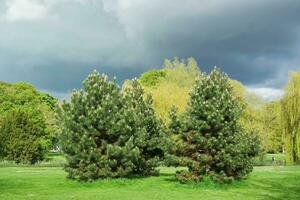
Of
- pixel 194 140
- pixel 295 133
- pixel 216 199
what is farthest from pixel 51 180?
pixel 295 133

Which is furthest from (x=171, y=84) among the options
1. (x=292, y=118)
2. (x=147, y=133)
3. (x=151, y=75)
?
(x=147, y=133)

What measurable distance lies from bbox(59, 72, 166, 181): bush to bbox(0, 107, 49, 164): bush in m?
26.2

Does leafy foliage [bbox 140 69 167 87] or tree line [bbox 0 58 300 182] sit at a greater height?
leafy foliage [bbox 140 69 167 87]

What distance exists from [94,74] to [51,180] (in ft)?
23.0

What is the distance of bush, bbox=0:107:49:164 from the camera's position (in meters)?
55.9

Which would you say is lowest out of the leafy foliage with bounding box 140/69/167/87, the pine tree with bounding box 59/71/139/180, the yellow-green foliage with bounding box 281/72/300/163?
the pine tree with bounding box 59/71/139/180

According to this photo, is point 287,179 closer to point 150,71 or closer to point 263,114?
point 263,114

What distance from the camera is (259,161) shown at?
2682 inches

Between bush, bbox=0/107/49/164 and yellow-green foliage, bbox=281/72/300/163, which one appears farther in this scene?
yellow-green foliage, bbox=281/72/300/163

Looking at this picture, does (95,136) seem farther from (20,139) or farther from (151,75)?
(151,75)

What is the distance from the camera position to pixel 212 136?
30000mm

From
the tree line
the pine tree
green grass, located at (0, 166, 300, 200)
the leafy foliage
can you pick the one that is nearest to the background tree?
the tree line

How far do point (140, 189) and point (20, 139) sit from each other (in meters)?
32.0

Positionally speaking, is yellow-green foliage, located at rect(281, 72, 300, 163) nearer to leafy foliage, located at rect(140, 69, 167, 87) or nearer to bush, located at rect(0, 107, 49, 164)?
bush, located at rect(0, 107, 49, 164)
